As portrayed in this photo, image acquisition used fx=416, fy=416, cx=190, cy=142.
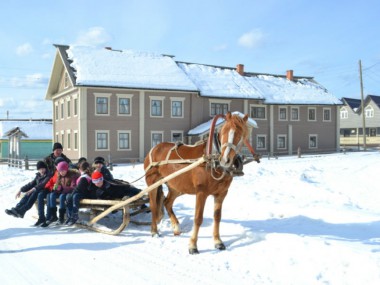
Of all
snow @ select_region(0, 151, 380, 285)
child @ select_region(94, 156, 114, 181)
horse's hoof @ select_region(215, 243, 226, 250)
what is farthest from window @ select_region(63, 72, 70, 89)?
horse's hoof @ select_region(215, 243, 226, 250)

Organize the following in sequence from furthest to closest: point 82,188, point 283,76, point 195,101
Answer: point 283,76
point 195,101
point 82,188

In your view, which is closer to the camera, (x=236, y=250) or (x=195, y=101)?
(x=236, y=250)

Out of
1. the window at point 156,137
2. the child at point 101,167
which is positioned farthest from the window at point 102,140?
the child at point 101,167

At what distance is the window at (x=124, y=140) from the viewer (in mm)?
32256

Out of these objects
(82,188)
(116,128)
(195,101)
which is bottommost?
(82,188)

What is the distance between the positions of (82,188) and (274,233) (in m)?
4.22

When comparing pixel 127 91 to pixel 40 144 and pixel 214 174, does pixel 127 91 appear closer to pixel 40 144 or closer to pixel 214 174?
pixel 40 144

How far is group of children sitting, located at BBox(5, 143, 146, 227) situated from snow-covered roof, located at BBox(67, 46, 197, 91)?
21.3 metres

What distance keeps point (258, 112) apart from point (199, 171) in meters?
33.2

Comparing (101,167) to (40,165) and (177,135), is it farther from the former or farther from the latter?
(177,135)

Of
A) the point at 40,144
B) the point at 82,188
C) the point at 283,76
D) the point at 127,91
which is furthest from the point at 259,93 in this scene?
the point at 82,188

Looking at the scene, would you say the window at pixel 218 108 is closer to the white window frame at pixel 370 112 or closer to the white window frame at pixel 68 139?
the white window frame at pixel 68 139

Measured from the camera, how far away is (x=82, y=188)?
8820 mm

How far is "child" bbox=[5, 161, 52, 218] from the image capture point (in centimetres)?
926
